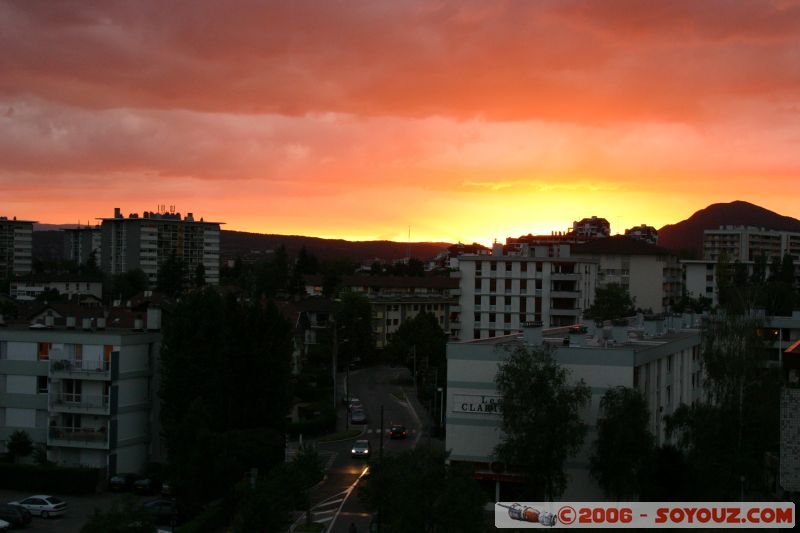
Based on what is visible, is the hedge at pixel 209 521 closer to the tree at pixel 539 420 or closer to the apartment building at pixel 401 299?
the tree at pixel 539 420

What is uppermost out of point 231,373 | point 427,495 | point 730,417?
point 231,373

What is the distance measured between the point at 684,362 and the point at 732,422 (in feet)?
26.9

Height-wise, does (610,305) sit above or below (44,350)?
above

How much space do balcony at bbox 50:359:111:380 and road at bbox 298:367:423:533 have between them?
1053 cm

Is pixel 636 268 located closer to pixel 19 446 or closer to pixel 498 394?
pixel 498 394

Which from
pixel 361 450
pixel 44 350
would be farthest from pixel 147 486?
pixel 361 450

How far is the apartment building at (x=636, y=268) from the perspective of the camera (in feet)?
317

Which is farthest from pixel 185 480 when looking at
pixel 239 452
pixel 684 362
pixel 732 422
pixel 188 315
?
pixel 684 362

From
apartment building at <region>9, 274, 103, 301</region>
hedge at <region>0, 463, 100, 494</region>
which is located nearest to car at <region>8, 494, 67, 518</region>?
hedge at <region>0, 463, 100, 494</region>

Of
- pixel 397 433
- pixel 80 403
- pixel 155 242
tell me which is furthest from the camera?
pixel 155 242

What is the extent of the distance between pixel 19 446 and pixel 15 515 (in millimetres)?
8789

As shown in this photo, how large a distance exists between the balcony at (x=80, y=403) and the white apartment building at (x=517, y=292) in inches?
1791

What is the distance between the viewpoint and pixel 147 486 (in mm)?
36812

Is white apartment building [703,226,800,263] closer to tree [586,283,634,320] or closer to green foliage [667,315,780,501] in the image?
tree [586,283,634,320]
